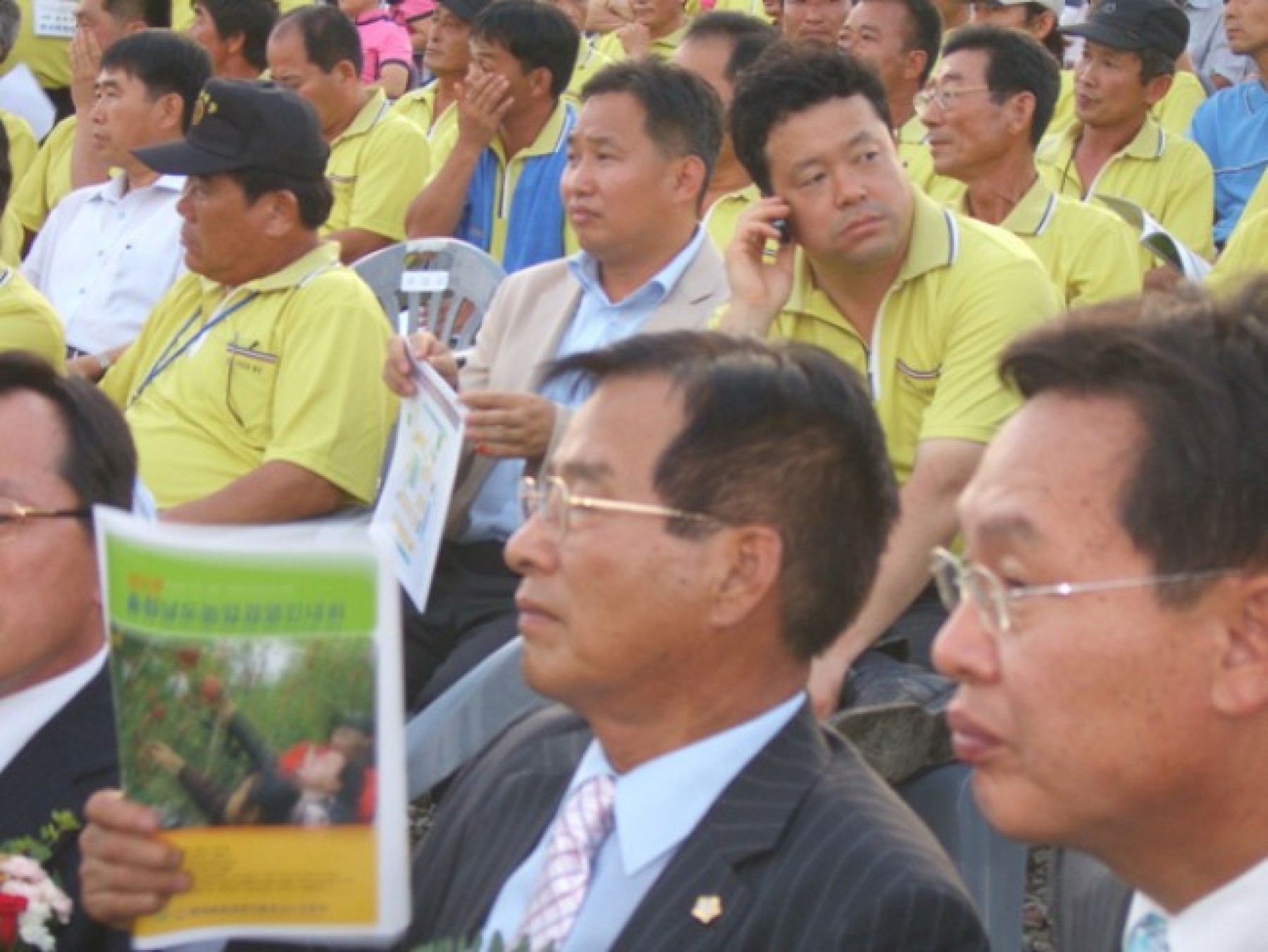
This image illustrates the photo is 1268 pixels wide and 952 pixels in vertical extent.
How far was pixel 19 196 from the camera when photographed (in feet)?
27.7

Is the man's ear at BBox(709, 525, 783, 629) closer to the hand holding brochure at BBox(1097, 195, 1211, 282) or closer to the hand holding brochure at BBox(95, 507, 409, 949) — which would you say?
the hand holding brochure at BBox(95, 507, 409, 949)

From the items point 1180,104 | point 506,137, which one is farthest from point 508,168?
point 1180,104

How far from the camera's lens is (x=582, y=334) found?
16.9ft

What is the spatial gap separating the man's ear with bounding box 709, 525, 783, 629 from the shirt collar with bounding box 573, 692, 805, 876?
0.48 feet

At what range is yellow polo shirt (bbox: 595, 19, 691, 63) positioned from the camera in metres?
9.48

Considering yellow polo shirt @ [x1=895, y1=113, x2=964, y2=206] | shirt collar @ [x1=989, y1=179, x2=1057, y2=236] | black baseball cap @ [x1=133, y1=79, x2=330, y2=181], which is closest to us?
black baseball cap @ [x1=133, y1=79, x2=330, y2=181]

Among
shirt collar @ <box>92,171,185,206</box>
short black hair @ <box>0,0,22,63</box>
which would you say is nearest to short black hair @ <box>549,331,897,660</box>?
shirt collar @ <box>92,171,185,206</box>

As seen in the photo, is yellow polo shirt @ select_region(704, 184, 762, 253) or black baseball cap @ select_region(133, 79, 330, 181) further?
yellow polo shirt @ select_region(704, 184, 762, 253)

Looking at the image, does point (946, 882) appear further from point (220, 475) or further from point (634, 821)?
point (220, 475)

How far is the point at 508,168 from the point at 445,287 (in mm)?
1471

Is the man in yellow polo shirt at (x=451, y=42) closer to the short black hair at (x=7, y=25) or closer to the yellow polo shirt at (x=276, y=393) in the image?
the short black hair at (x=7, y=25)

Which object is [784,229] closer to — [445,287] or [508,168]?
[445,287]

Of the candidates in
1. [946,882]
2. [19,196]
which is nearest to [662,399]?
[946,882]

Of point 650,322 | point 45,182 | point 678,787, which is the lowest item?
point 45,182
